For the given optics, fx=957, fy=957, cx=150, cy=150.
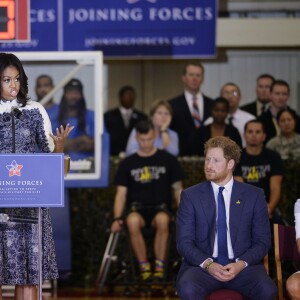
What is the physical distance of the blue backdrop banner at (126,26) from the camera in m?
10.6

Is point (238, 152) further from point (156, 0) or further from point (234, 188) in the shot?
point (156, 0)

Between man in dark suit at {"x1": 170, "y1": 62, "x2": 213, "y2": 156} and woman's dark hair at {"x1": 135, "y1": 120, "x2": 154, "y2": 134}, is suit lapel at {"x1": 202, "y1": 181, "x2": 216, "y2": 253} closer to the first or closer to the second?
woman's dark hair at {"x1": 135, "y1": 120, "x2": 154, "y2": 134}

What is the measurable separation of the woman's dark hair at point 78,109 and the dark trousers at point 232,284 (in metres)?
3.67

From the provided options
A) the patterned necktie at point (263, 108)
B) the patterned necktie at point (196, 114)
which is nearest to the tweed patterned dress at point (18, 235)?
the patterned necktie at point (196, 114)

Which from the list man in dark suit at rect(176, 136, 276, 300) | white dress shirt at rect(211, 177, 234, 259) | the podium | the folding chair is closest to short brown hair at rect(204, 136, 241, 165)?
man in dark suit at rect(176, 136, 276, 300)

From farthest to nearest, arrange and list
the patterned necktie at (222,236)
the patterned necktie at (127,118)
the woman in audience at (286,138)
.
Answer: the patterned necktie at (127,118)
the woman in audience at (286,138)
the patterned necktie at (222,236)

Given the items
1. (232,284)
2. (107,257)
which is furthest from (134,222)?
(232,284)

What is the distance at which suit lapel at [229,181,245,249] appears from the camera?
22.4 ft

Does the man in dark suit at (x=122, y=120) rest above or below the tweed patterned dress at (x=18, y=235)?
above

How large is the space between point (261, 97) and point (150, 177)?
244cm

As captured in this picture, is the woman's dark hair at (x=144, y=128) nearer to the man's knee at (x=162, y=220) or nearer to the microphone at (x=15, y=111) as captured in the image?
the man's knee at (x=162, y=220)

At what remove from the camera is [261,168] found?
980 cm

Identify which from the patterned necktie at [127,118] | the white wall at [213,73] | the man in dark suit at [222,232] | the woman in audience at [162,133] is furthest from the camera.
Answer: the white wall at [213,73]

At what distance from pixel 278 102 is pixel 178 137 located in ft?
4.21
